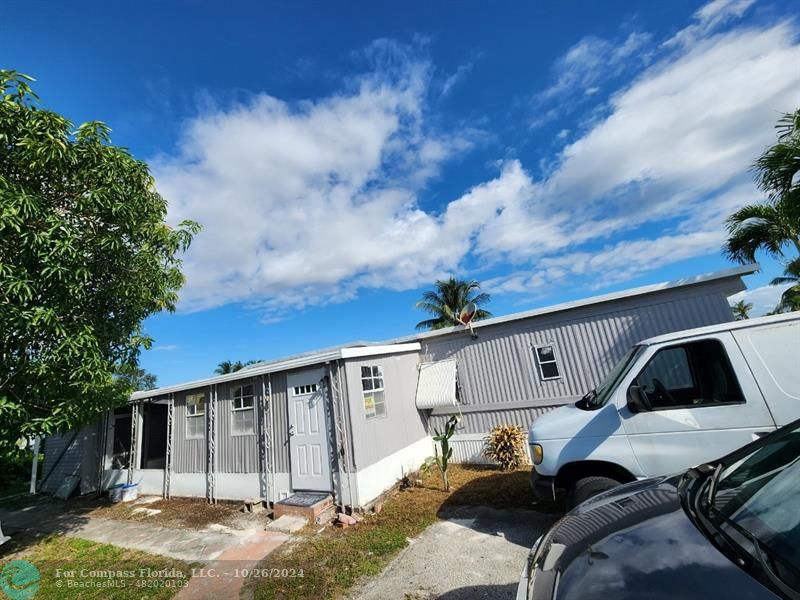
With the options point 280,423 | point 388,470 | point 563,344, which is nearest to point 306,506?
point 388,470

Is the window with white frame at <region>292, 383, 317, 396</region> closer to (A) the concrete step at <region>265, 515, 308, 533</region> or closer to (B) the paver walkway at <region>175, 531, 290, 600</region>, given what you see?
(A) the concrete step at <region>265, 515, 308, 533</region>

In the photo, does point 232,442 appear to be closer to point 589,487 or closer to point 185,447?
point 185,447

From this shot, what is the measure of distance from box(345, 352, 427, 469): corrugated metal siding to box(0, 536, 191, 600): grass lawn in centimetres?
355

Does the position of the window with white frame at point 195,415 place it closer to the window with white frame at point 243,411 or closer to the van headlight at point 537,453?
the window with white frame at point 243,411

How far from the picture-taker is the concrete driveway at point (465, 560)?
165 inches

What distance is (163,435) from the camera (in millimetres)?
14812

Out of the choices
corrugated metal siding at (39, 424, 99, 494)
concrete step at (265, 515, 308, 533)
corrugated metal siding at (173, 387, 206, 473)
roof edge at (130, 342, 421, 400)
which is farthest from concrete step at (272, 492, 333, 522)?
corrugated metal siding at (39, 424, 99, 494)

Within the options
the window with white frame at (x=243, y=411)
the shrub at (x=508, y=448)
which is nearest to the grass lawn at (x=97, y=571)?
the window with white frame at (x=243, y=411)

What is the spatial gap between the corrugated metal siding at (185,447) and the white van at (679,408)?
949cm

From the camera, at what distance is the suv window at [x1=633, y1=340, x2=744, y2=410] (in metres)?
4.00

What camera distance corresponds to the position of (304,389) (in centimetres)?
863

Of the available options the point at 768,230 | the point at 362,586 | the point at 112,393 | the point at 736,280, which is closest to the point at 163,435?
the point at 112,393

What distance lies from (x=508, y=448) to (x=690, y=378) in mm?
5777

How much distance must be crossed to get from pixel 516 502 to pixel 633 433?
3459 millimetres
